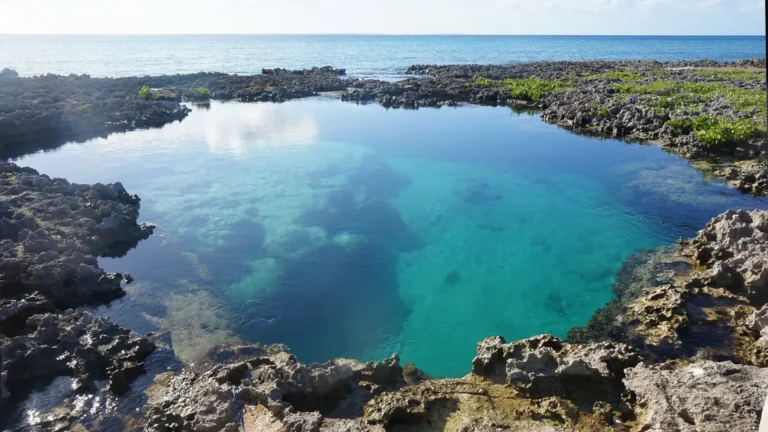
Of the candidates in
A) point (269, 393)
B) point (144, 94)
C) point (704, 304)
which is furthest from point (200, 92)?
point (704, 304)

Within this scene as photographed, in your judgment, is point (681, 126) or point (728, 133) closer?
point (728, 133)

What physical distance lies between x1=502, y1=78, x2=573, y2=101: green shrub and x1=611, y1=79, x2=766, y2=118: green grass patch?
259 inches

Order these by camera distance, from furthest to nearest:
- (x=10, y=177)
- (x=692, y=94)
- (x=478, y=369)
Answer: (x=692, y=94) < (x=10, y=177) < (x=478, y=369)

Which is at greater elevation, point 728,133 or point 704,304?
point 728,133

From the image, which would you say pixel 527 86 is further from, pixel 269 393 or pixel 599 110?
pixel 269 393

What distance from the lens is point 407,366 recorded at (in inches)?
422

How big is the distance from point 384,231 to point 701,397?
12.6 m

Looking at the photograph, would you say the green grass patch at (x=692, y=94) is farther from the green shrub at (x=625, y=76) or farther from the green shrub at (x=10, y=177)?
the green shrub at (x=10, y=177)

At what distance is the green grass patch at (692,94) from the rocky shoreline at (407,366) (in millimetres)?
22551

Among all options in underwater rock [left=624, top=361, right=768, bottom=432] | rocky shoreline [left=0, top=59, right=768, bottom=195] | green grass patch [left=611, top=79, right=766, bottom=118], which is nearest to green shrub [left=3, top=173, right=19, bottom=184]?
rocky shoreline [left=0, top=59, right=768, bottom=195]

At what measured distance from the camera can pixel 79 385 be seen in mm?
9992

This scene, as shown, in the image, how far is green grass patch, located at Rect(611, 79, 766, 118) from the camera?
31.9m

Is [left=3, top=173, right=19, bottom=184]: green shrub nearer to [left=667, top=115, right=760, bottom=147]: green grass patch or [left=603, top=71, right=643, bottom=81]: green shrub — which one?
[left=667, top=115, right=760, bottom=147]: green grass patch

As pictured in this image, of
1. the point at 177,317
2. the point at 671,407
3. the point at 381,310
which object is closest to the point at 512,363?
the point at 671,407
